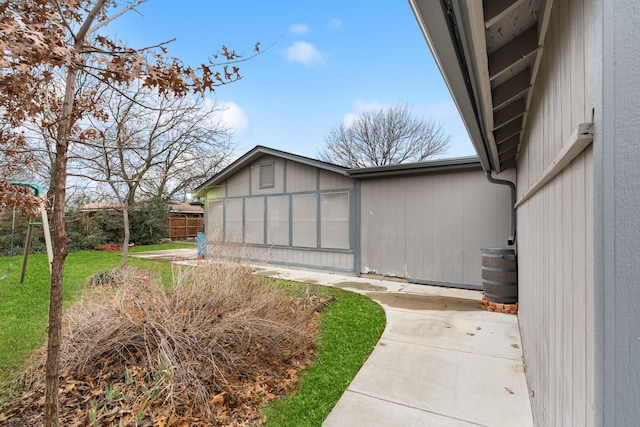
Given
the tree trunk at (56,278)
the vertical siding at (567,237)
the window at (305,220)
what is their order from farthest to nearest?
1. the window at (305,220)
2. the tree trunk at (56,278)
3. the vertical siding at (567,237)

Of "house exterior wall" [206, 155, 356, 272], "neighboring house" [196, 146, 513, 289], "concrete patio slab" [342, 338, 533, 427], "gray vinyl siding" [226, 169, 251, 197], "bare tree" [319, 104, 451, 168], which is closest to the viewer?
"concrete patio slab" [342, 338, 533, 427]

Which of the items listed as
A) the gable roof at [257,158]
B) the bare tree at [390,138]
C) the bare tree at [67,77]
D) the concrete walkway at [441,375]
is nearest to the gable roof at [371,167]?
the gable roof at [257,158]

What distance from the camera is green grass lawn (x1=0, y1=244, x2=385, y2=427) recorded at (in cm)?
254

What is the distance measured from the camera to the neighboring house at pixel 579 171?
68 centimetres

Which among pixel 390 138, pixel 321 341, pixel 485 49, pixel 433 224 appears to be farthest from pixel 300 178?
pixel 390 138

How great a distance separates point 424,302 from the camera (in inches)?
215

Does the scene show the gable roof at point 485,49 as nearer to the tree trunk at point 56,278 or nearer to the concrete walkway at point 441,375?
the tree trunk at point 56,278

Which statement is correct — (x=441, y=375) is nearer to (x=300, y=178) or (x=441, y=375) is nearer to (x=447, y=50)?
(x=447, y=50)

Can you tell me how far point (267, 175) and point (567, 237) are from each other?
30.1 ft

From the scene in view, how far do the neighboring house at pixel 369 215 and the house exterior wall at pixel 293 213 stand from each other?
0.03m

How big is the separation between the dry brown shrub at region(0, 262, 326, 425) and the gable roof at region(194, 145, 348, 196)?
4.96 m

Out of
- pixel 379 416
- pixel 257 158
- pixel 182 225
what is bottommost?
pixel 379 416

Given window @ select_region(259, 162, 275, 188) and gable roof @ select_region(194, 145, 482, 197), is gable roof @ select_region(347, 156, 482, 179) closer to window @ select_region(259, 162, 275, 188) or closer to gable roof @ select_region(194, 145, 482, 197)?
gable roof @ select_region(194, 145, 482, 197)

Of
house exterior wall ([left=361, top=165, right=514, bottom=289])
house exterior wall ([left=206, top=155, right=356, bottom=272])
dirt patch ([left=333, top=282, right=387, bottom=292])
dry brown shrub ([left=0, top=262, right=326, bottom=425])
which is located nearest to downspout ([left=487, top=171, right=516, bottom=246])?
house exterior wall ([left=361, top=165, right=514, bottom=289])
